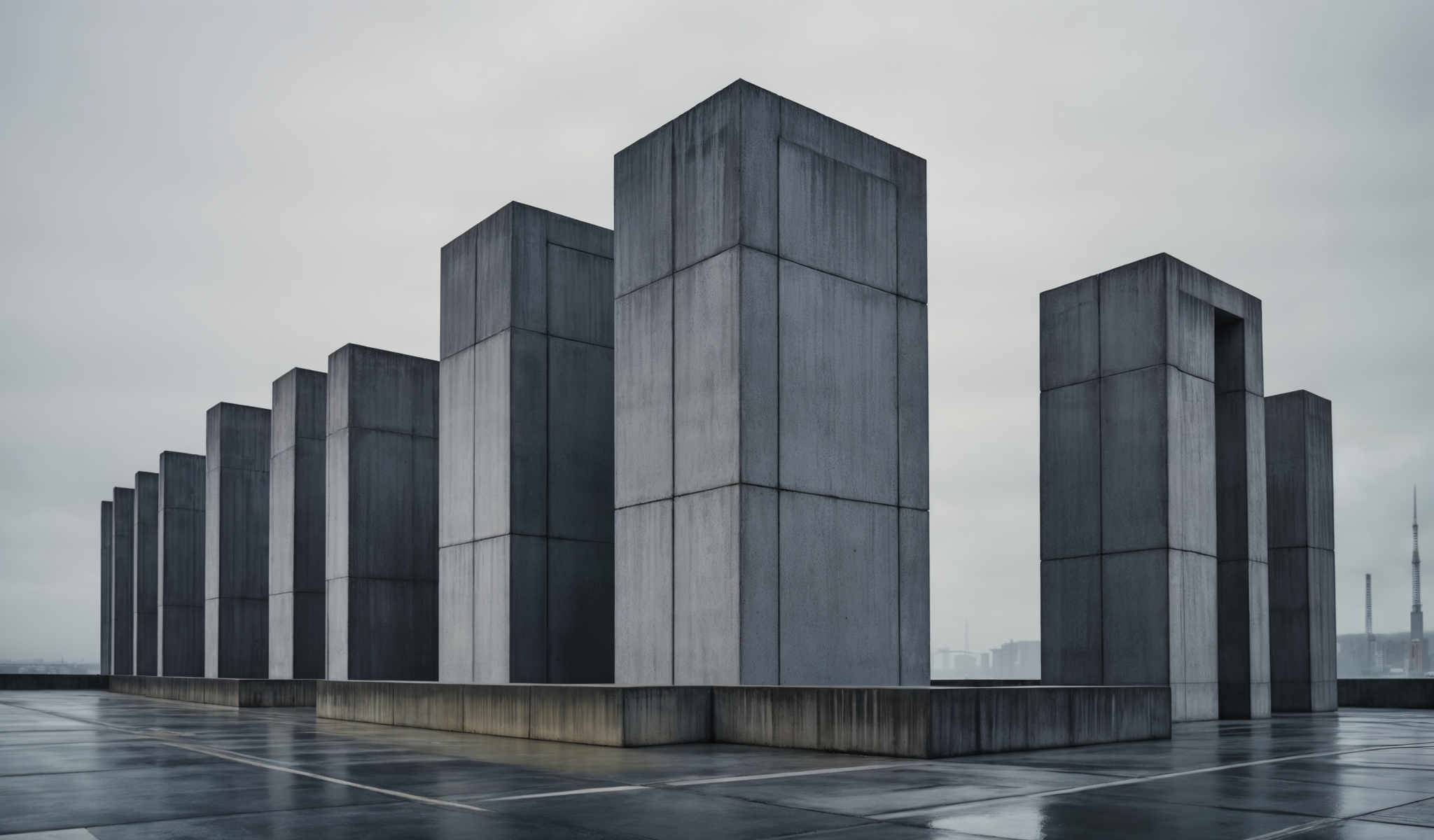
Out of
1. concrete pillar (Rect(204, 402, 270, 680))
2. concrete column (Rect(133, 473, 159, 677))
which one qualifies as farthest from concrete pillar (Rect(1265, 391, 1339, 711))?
concrete column (Rect(133, 473, 159, 677))

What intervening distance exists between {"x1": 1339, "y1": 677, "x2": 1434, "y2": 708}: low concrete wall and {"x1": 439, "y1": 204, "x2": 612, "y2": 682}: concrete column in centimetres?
2019

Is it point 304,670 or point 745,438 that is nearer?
point 745,438

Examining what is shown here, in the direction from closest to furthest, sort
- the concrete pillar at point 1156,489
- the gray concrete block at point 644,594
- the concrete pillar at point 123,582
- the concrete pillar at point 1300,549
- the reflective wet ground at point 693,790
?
the reflective wet ground at point 693,790, the gray concrete block at point 644,594, the concrete pillar at point 1156,489, the concrete pillar at point 1300,549, the concrete pillar at point 123,582

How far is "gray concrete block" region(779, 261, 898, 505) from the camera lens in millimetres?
17625

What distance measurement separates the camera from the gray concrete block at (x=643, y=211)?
18734mm

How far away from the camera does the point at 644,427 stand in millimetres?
18750

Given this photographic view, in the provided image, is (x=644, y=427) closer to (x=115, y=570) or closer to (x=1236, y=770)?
(x=1236, y=770)

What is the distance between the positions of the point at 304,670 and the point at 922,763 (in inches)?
1060

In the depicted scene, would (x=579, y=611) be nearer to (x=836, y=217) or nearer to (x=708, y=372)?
(x=708, y=372)

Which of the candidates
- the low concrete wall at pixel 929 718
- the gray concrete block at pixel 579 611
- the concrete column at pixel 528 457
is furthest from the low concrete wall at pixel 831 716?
the gray concrete block at pixel 579 611

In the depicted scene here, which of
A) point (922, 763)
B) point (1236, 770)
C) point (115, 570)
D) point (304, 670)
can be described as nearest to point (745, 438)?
point (922, 763)

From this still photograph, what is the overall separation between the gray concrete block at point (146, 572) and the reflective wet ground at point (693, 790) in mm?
40381

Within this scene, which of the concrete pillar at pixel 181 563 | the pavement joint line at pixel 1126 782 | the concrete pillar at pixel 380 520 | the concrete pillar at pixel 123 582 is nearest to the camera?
the pavement joint line at pixel 1126 782

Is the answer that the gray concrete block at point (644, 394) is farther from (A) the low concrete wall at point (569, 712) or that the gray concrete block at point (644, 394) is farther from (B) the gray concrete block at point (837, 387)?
(A) the low concrete wall at point (569, 712)
